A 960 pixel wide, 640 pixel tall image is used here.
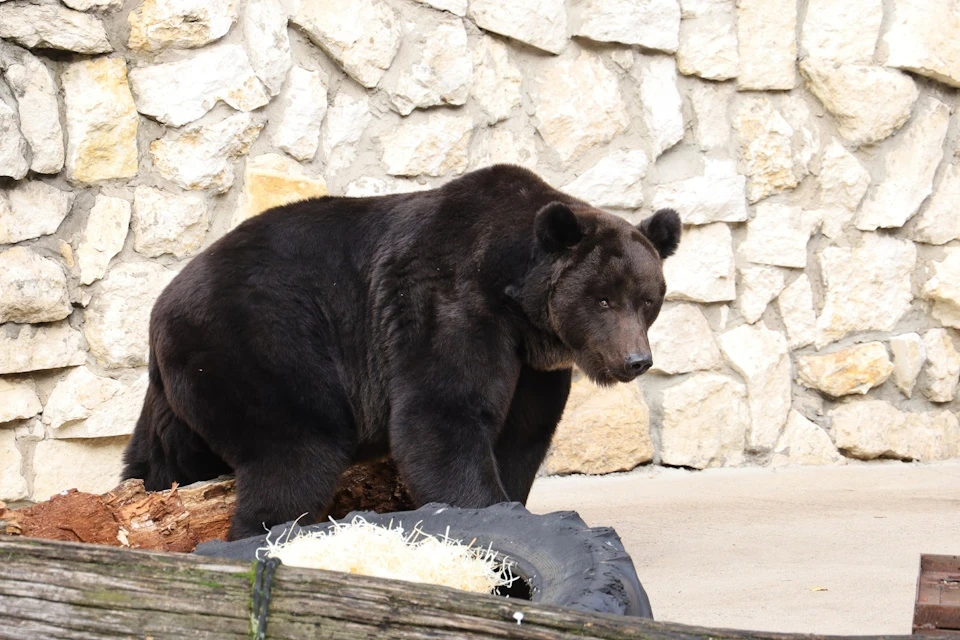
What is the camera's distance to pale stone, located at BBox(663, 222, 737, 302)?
22.7 ft

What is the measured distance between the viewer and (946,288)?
730cm

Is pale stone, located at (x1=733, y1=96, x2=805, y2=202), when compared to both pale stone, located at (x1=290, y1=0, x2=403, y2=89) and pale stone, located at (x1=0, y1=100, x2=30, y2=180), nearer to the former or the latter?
pale stone, located at (x1=290, y1=0, x2=403, y2=89)

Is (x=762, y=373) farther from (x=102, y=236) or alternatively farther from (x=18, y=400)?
(x=18, y=400)

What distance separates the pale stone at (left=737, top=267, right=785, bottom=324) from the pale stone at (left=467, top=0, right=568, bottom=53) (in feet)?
6.14

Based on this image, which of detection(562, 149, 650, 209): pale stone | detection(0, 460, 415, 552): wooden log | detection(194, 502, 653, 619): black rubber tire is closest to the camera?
detection(194, 502, 653, 619): black rubber tire

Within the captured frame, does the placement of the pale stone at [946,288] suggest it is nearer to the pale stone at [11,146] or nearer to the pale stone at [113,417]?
the pale stone at [113,417]

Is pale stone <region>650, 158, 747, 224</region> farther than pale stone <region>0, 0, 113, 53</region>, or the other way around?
pale stone <region>650, 158, 747, 224</region>

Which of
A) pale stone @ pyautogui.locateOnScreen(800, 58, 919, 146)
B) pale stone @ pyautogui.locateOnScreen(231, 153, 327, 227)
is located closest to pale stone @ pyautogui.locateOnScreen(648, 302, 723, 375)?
pale stone @ pyautogui.locateOnScreen(800, 58, 919, 146)

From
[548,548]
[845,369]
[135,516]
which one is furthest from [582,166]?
[548,548]

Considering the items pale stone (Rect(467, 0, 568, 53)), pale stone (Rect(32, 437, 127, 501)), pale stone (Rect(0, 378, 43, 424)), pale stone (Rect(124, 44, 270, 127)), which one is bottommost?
pale stone (Rect(32, 437, 127, 501))

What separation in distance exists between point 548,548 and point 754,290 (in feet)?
14.3

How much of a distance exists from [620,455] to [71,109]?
12.3ft

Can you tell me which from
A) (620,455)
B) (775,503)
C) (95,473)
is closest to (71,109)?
(95,473)

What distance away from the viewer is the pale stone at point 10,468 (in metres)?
5.75
